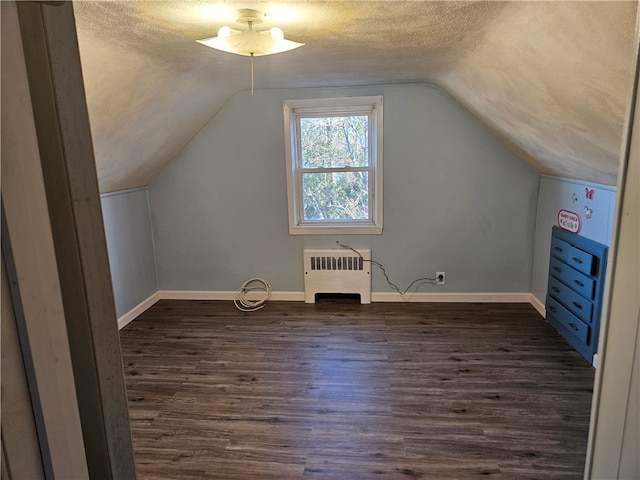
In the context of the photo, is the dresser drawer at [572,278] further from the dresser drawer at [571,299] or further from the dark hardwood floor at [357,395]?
the dark hardwood floor at [357,395]

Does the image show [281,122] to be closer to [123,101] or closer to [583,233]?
[123,101]

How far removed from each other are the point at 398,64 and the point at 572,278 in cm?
203

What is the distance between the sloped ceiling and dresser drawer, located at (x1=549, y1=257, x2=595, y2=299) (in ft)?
2.27

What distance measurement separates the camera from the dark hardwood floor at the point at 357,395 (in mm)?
1989

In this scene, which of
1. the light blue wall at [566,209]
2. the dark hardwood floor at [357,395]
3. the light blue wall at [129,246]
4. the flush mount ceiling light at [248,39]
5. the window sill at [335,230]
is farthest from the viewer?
the window sill at [335,230]

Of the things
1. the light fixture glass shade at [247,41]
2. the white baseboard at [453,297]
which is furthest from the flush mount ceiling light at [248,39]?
the white baseboard at [453,297]

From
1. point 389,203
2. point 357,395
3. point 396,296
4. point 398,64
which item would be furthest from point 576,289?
point 398,64

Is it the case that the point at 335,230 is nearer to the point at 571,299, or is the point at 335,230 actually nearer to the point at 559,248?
the point at 559,248

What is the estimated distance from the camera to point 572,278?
303 cm

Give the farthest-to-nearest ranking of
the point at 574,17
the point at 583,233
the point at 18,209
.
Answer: the point at 583,233 < the point at 574,17 < the point at 18,209

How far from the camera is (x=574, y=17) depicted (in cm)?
141

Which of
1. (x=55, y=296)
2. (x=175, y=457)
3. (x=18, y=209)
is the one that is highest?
(x=18, y=209)

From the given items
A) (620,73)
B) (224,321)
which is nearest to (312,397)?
(224,321)

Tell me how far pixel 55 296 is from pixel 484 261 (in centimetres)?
381
